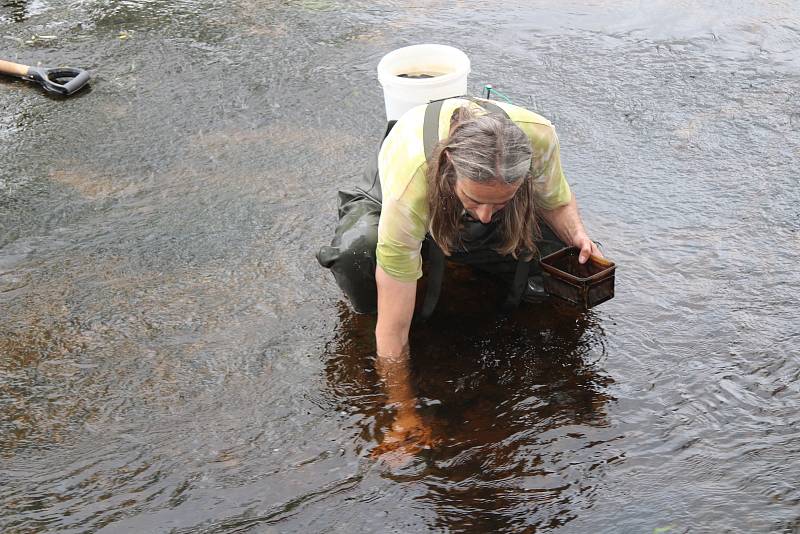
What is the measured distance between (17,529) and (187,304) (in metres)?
1.24

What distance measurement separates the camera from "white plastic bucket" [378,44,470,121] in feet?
11.8

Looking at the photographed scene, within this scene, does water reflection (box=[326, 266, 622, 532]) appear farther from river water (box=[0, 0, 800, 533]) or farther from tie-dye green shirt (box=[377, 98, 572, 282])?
tie-dye green shirt (box=[377, 98, 572, 282])

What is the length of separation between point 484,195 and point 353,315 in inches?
43.9

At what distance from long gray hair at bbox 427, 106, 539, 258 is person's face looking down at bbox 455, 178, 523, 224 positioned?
0.06 ft

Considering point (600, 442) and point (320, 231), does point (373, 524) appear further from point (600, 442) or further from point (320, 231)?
point (320, 231)

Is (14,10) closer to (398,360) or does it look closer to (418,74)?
(418,74)

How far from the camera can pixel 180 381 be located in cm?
337

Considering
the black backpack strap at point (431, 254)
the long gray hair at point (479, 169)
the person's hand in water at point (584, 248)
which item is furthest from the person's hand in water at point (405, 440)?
the person's hand in water at point (584, 248)

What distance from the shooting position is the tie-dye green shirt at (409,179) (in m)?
2.95

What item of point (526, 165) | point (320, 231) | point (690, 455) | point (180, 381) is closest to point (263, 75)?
point (320, 231)

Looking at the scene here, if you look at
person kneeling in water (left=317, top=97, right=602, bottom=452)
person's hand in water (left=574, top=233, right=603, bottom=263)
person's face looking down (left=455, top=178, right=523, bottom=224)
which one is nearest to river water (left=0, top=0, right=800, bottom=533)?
person kneeling in water (left=317, top=97, right=602, bottom=452)

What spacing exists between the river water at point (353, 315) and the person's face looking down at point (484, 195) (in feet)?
2.48

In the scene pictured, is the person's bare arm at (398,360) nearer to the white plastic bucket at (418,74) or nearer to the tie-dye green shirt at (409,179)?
the tie-dye green shirt at (409,179)

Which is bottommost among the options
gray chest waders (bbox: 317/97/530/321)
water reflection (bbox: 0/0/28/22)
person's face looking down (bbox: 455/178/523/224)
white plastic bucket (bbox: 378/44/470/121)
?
water reflection (bbox: 0/0/28/22)
